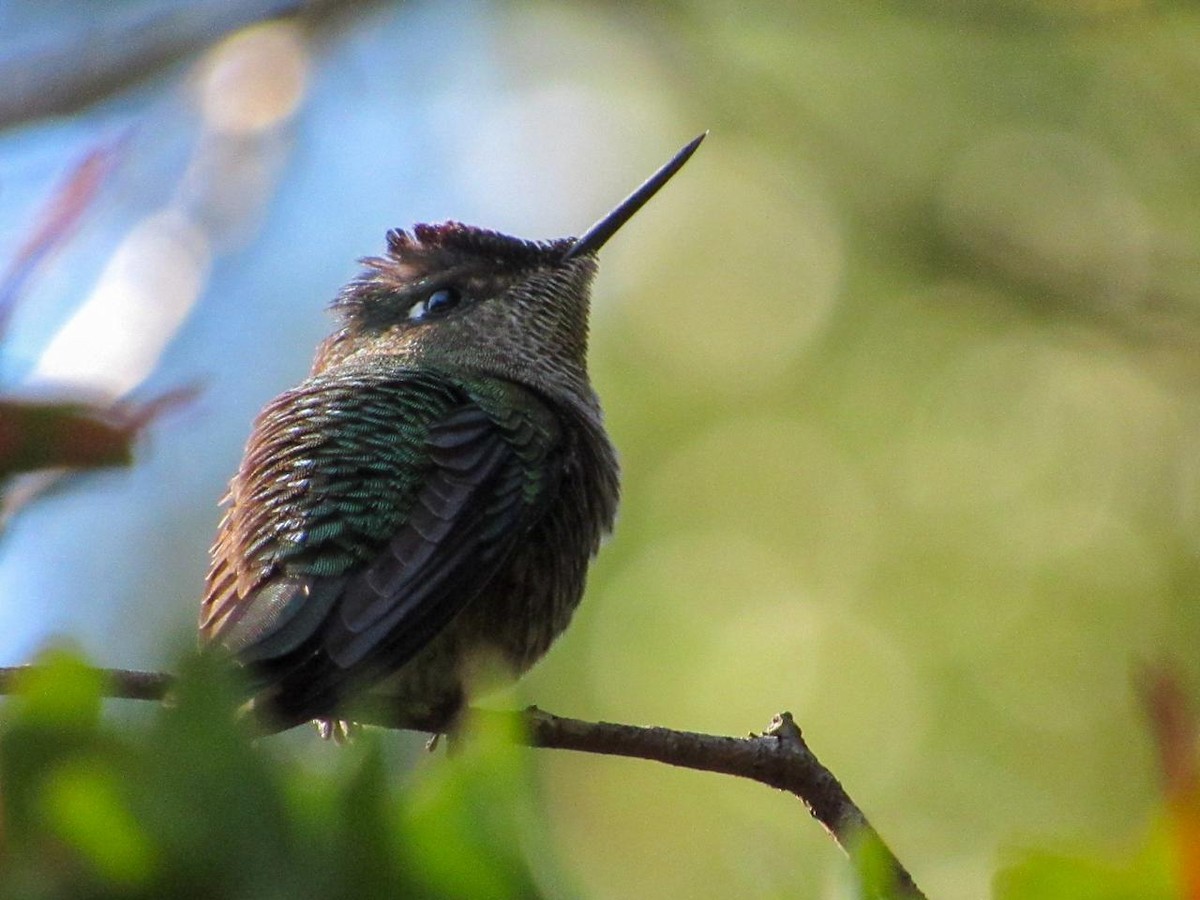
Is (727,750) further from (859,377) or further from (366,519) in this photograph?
(859,377)

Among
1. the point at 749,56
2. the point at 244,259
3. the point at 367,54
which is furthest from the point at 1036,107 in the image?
the point at 244,259

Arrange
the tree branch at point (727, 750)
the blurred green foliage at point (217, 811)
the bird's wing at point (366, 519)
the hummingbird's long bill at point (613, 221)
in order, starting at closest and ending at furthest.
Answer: the blurred green foliage at point (217, 811) → the tree branch at point (727, 750) → the bird's wing at point (366, 519) → the hummingbird's long bill at point (613, 221)

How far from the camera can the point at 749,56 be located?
334 inches

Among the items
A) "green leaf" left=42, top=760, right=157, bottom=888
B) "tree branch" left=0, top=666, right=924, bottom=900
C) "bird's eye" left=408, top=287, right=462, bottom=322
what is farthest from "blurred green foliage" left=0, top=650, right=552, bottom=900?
"bird's eye" left=408, top=287, right=462, bottom=322

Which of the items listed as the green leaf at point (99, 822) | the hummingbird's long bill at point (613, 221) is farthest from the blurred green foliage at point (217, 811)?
the hummingbird's long bill at point (613, 221)

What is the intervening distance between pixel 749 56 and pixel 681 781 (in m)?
3.99

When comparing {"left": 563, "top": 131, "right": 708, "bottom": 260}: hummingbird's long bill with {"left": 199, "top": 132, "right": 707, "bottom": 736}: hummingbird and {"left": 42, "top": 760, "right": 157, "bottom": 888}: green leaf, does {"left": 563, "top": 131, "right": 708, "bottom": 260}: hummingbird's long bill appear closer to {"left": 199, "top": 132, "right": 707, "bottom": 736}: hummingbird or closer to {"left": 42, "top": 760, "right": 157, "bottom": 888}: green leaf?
{"left": 199, "top": 132, "right": 707, "bottom": 736}: hummingbird

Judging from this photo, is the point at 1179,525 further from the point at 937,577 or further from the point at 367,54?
the point at 367,54

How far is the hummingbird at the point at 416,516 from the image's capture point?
9.91ft

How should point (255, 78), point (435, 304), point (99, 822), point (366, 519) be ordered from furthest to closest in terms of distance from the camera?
1. point (255, 78)
2. point (435, 304)
3. point (366, 519)
4. point (99, 822)

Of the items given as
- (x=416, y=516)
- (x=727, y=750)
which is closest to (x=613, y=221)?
(x=416, y=516)

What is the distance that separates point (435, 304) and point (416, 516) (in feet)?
5.12

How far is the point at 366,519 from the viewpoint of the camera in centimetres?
337

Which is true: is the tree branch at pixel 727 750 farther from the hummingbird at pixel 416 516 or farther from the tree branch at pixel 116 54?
the tree branch at pixel 116 54
